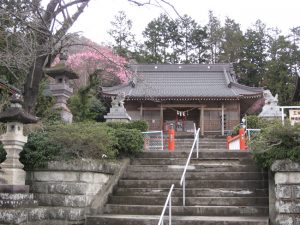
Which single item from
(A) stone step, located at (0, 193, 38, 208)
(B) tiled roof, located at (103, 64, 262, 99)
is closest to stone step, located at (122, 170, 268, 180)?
(A) stone step, located at (0, 193, 38, 208)

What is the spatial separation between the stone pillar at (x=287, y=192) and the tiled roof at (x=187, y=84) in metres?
19.9

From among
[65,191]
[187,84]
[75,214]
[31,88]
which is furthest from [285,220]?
[187,84]

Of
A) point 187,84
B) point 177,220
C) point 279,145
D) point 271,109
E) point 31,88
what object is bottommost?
point 177,220

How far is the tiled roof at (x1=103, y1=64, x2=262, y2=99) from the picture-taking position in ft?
99.9

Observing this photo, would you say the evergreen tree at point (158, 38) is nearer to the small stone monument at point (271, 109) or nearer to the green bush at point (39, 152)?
the small stone monument at point (271, 109)

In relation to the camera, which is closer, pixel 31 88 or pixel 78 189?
pixel 78 189

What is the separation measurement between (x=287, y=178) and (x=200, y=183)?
2.35 meters

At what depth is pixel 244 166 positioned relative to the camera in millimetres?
10062

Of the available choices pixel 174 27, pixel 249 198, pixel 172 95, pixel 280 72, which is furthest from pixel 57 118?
pixel 174 27

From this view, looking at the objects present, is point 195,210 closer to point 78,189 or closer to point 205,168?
point 205,168

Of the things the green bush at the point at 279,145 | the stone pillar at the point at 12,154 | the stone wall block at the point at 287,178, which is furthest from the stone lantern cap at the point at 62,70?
the stone wall block at the point at 287,178

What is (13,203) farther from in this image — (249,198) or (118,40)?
(118,40)

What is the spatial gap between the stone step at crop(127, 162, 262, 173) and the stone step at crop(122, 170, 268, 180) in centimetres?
21

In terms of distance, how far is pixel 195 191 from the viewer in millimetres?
9148
